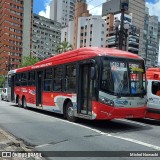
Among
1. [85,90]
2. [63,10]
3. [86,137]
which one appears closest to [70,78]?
[85,90]

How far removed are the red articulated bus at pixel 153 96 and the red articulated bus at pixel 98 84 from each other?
165 cm

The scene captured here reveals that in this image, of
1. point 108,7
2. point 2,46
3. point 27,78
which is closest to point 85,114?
point 27,78

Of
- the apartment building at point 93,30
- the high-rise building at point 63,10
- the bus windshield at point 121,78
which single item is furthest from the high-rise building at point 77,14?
the bus windshield at point 121,78

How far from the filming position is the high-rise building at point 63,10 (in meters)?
148

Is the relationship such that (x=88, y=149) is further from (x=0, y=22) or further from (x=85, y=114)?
(x=0, y=22)

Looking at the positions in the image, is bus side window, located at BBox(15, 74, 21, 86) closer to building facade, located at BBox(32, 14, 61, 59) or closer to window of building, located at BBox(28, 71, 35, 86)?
window of building, located at BBox(28, 71, 35, 86)

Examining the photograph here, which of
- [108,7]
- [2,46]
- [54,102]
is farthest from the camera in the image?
[108,7]

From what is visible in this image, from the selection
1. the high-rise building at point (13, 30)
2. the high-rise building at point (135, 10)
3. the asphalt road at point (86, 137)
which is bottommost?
the asphalt road at point (86, 137)

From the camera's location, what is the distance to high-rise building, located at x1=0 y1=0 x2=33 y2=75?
401 ft

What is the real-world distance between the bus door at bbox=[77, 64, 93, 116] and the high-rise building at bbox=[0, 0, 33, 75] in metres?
107

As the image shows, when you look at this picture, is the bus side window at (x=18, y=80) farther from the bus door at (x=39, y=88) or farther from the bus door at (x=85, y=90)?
the bus door at (x=85, y=90)

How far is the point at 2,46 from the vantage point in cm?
12344

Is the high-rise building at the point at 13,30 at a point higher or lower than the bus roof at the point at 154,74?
higher

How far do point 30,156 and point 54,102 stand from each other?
30.8 feet
